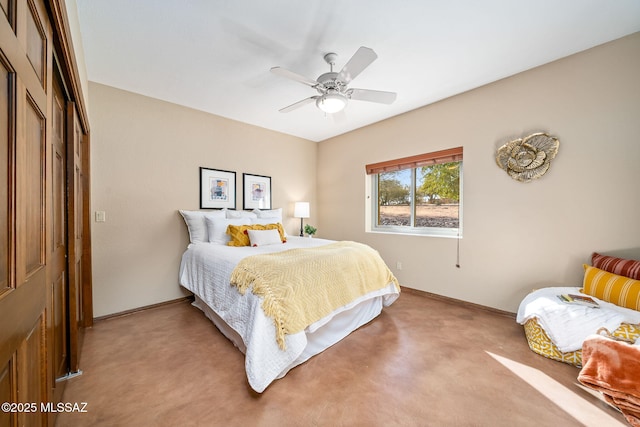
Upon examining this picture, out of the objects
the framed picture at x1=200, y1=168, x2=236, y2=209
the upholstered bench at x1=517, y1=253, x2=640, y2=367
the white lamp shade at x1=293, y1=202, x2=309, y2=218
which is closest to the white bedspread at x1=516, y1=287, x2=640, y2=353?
the upholstered bench at x1=517, y1=253, x2=640, y2=367

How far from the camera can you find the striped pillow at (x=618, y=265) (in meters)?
1.91

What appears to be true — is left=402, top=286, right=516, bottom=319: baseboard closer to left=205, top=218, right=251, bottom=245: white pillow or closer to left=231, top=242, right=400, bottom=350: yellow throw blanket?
left=231, top=242, right=400, bottom=350: yellow throw blanket

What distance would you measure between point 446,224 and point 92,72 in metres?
4.34

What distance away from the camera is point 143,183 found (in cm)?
298

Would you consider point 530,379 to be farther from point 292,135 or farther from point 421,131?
point 292,135

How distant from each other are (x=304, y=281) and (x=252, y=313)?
44 cm

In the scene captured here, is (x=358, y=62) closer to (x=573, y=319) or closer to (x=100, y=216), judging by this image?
(x=573, y=319)

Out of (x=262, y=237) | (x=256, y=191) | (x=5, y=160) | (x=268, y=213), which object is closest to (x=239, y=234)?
(x=262, y=237)

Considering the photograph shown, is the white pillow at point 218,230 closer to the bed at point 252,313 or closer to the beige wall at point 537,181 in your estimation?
the bed at point 252,313

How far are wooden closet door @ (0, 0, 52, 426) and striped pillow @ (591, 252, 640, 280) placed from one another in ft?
11.2

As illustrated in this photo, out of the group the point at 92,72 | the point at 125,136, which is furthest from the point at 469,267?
the point at 92,72

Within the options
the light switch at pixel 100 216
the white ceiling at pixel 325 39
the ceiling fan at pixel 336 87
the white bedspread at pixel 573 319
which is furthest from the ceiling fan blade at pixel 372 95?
the light switch at pixel 100 216

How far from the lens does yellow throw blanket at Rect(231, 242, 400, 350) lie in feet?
5.71

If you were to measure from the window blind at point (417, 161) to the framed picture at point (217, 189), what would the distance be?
214cm
